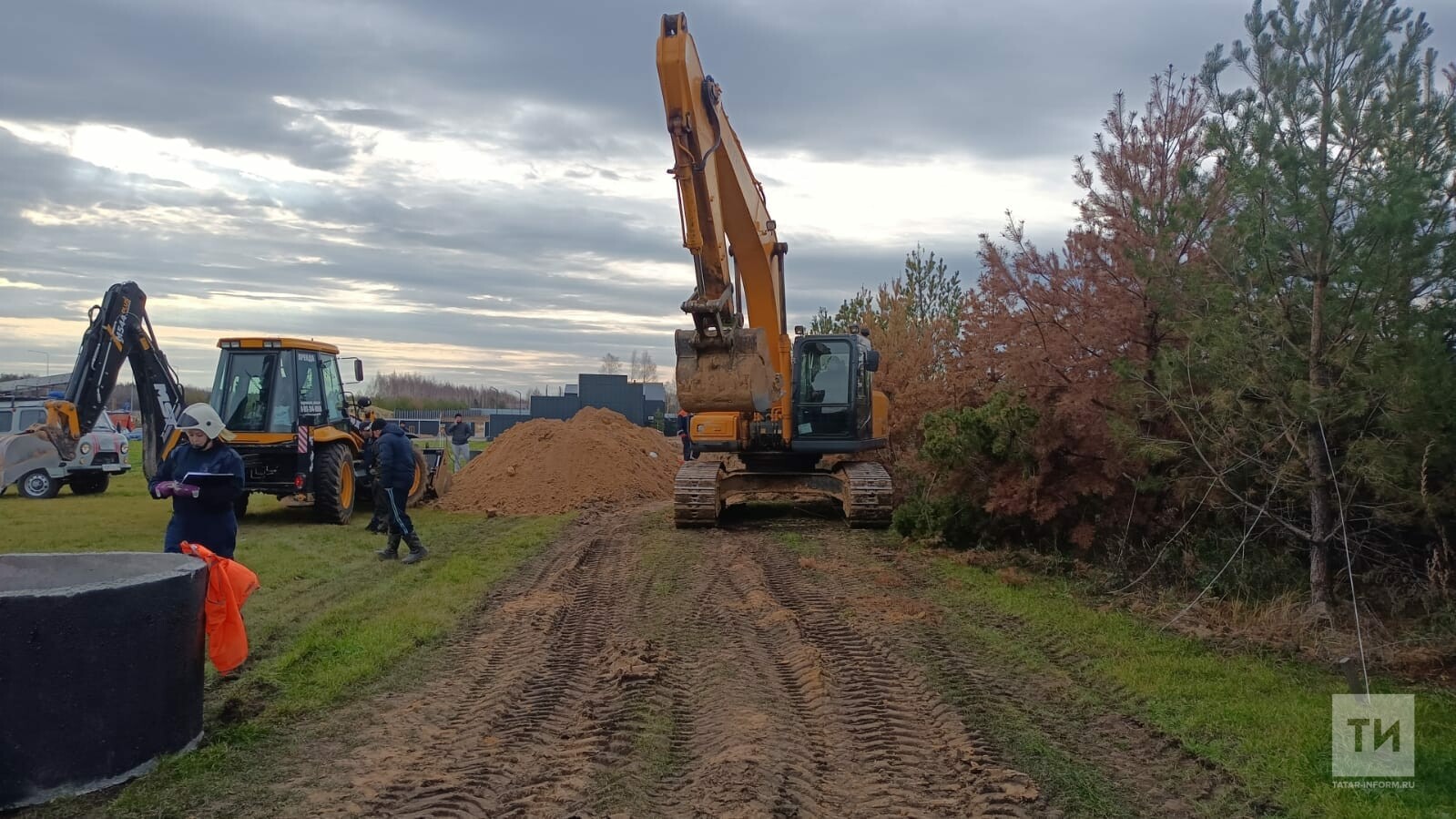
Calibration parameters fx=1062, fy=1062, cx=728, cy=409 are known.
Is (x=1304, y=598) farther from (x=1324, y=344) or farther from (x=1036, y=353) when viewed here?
(x=1036, y=353)

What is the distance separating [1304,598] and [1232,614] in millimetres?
588

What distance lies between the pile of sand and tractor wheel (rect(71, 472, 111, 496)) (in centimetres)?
708

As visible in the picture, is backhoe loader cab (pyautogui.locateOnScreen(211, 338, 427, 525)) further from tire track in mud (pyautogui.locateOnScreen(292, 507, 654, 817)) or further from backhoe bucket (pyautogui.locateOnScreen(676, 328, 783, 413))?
tire track in mud (pyautogui.locateOnScreen(292, 507, 654, 817))

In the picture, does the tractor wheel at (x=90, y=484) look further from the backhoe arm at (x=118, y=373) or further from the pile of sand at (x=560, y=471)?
the pile of sand at (x=560, y=471)

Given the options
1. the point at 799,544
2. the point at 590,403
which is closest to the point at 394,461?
the point at 799,544

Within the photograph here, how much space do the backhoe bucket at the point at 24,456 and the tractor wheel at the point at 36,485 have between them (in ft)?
0.31

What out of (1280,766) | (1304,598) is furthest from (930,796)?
(1304,598)

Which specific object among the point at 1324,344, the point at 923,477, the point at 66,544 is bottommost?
the point at 66,544

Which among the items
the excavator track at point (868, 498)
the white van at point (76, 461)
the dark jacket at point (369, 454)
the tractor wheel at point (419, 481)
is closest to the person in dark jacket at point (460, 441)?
the white van at point (76, 461)

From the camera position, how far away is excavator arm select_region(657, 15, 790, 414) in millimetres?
12305

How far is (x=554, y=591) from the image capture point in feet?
32.7

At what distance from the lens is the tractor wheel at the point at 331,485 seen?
15422 millimetres

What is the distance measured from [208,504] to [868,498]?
29.8 ft

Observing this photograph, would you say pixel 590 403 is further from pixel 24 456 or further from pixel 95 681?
pixel 95 681
